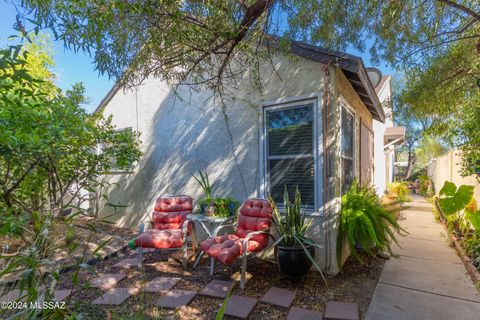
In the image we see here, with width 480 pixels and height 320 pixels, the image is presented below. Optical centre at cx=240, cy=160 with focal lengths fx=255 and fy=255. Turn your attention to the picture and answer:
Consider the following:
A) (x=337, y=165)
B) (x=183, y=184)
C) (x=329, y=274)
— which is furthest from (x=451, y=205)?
(x=183, y=184)

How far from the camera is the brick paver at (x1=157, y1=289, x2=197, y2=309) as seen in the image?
2929 mm

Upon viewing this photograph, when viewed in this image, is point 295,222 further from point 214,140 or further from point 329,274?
point 214,140

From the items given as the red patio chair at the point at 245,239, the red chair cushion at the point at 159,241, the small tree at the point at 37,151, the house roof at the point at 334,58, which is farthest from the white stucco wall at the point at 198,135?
the red chair cushion at the point at 159,241

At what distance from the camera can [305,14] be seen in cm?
338

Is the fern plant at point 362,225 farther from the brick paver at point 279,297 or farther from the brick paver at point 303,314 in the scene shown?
the brick paver at point 303,314

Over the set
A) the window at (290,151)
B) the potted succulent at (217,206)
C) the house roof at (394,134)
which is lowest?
the potted succulent at (217,206)

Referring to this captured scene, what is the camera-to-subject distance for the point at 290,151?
4234mm

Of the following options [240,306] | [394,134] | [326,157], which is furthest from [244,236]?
[394,134]

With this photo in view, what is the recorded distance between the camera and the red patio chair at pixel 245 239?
3352 millimetres

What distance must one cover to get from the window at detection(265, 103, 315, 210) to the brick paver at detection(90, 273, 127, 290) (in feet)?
8.60

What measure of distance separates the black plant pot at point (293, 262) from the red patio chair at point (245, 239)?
0.38 metres

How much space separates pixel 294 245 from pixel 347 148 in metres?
2.35

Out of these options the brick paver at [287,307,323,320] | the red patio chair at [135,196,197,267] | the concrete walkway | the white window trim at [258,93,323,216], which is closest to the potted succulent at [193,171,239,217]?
→ the red patio chair at [135,196,197,267]

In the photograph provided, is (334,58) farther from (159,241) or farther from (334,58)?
(159,241)
